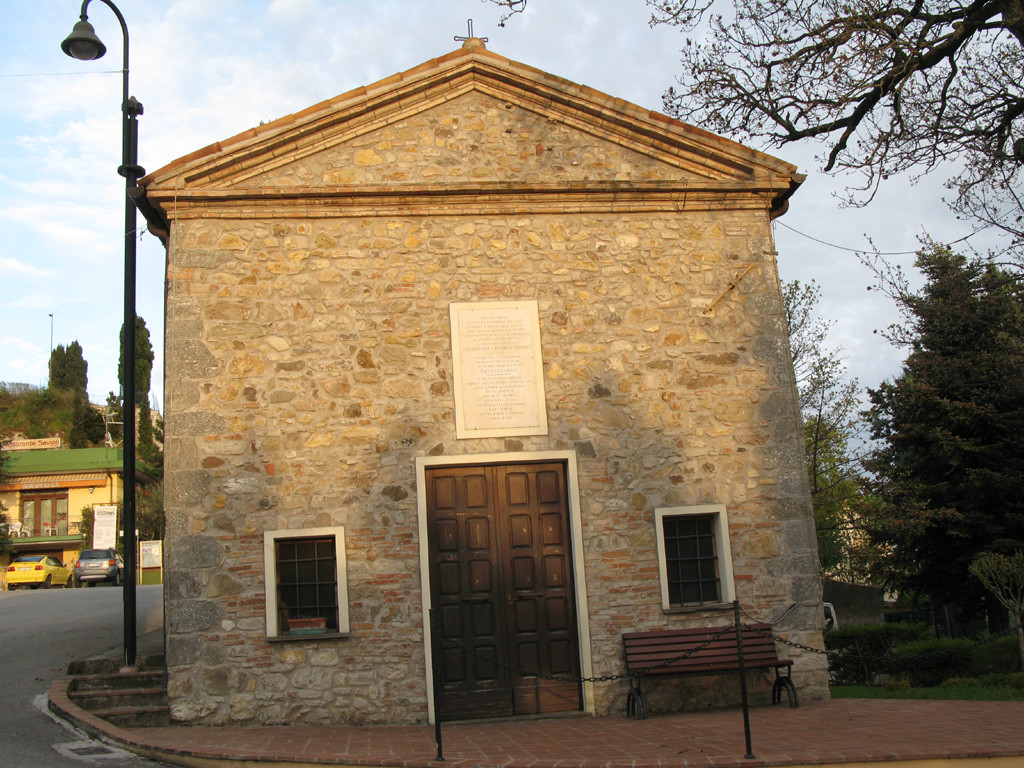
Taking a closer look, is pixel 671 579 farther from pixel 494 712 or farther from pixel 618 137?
pixel 618 137

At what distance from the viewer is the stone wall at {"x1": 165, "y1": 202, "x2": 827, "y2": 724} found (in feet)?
28.9

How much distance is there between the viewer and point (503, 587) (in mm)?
9188

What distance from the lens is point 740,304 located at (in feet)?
33.2

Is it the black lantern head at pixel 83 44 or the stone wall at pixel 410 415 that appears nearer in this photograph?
the stone wall at pixel 410 415

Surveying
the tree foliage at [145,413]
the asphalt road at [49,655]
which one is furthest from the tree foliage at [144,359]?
the asphalt road at [49,655]

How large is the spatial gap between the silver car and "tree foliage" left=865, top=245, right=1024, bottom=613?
24.6 m

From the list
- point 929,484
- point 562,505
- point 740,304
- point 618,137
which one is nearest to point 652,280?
point 740,304

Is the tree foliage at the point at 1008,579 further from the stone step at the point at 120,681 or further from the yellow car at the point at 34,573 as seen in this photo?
the yellow car at the point at 34,573

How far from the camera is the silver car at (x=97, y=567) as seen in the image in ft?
99.1

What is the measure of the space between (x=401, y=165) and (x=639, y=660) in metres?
5.83

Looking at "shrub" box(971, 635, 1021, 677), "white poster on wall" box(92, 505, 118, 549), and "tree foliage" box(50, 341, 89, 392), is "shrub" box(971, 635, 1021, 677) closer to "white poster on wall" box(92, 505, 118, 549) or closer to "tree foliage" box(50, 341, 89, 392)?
"white poster on wall" box(92, 505, 118, 549)

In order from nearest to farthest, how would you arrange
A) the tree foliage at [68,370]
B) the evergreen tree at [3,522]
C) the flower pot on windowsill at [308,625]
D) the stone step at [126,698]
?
the stone step at [126,698] → the flower pot on windowsill at [308,625] → the evergreen tree at [3,522] → the tree foliage at [68,370]

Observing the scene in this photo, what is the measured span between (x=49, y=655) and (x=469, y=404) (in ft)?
→ 21.9

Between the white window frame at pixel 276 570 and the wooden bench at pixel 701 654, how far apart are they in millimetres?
2852
